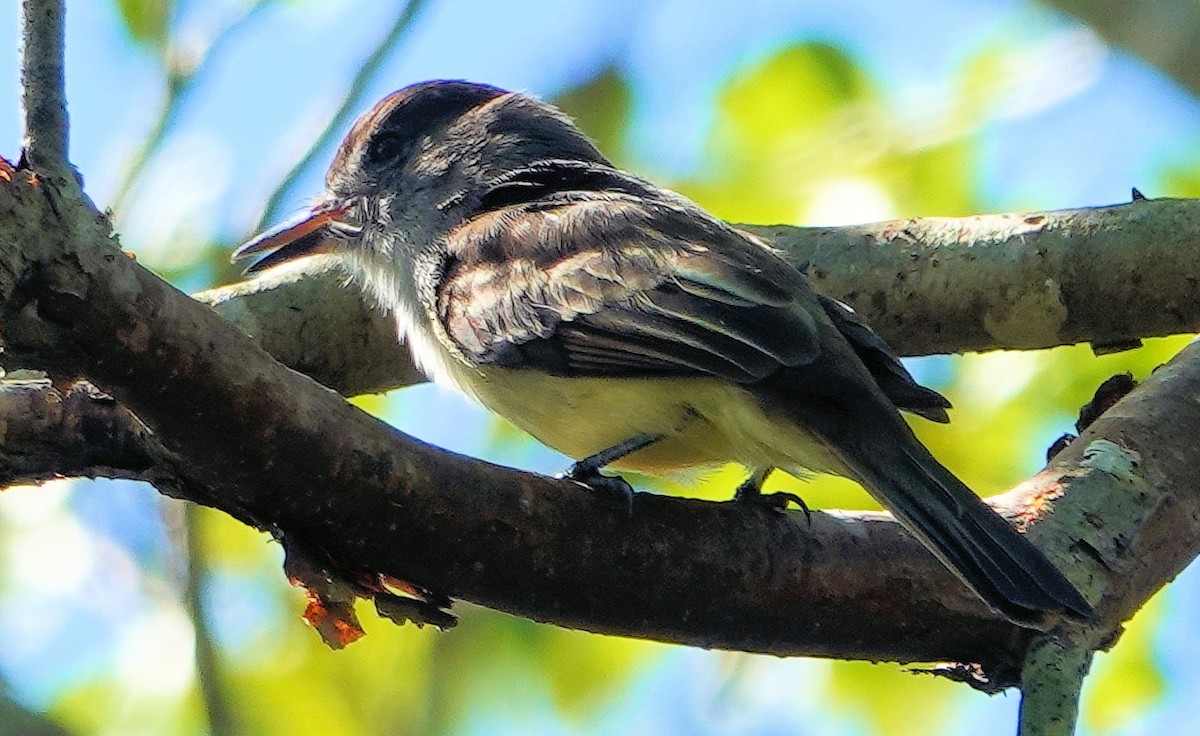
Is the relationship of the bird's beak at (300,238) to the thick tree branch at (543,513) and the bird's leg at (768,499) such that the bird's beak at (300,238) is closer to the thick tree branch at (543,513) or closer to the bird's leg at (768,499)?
the bird's leg at (768,499)

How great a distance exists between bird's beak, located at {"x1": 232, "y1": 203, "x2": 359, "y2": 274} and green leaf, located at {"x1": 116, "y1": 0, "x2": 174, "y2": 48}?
0.77 metres

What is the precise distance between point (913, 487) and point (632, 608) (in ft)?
2.18

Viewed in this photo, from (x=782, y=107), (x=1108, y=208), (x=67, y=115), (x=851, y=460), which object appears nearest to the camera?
(x=67, y=115)

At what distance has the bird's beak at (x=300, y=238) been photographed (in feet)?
15.2

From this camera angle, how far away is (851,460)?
3355 mm

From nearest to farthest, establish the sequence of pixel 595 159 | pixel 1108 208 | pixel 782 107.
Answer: pixel 1108 208
pixel 595 159
pixel 782 107

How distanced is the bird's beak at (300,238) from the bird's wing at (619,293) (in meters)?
0.57

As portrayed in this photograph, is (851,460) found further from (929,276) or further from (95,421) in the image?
(95,421)

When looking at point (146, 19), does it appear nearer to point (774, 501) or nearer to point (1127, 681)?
point (774, 501)

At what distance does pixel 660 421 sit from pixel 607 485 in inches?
15.7

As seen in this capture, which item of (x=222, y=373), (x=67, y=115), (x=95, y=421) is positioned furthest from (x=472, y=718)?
(x=67, y=115)

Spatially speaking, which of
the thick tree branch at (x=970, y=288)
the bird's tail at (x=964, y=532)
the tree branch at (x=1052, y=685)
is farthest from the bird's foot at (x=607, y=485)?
the thick tree branch at (x=970, y=288)

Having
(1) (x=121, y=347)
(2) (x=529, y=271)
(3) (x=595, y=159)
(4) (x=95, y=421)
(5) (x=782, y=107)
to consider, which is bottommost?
(1) (x=121, y=347)

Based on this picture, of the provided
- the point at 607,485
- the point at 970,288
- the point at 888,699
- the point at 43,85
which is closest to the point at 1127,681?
the point at 888,699
